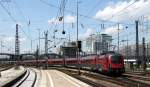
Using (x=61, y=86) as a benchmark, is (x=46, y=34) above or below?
above

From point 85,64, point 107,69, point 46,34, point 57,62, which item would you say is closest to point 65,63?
point 57,62

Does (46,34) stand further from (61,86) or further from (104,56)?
(61,86)

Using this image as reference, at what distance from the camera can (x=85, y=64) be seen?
268ft

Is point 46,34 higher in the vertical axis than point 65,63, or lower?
higher

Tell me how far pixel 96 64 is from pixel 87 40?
64037 millimetres

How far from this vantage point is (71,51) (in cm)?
16375

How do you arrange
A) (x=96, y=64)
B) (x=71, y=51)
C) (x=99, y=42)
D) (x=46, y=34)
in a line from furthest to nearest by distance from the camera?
(x=71, y=51) → (x=99, y=42) → (x=46, y=34) → (x=96, y=64)

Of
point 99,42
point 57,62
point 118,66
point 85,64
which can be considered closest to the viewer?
point 118,66

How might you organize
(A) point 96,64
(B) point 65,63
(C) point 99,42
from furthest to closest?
(C) point 99,42
(B) point 65,63
(A) point 96,64

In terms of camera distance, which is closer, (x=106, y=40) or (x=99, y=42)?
(x=106, y=40)

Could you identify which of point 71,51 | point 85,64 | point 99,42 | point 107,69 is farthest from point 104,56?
point 71,51

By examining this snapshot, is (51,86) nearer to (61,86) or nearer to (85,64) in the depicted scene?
(61,86)

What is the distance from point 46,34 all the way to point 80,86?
65707 millimetres

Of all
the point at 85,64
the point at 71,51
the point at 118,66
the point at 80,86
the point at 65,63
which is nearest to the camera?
the point at 80,86
